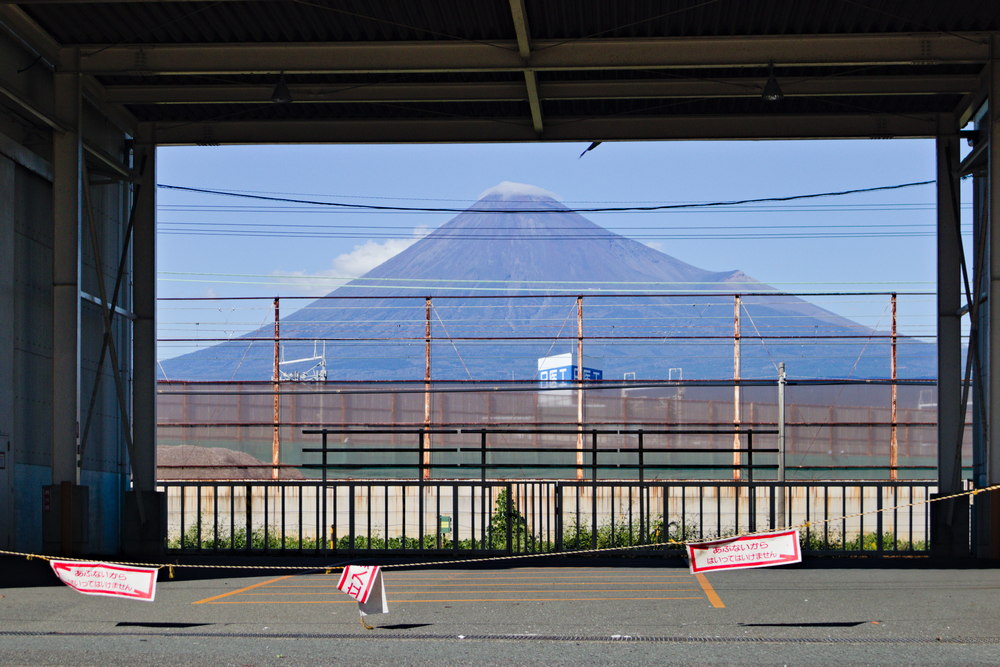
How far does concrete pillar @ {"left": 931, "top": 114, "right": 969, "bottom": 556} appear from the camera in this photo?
67.6 ft

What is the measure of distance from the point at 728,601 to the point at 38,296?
11735 millimetres

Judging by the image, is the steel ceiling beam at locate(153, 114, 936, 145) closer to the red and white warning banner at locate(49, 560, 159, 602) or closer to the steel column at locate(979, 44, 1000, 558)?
the steel column at locate(979, 44, 1000, 558)

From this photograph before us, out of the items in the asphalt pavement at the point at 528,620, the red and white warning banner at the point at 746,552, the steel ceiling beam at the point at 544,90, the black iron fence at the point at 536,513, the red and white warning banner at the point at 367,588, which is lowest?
the black iron fence at the point at 536,513

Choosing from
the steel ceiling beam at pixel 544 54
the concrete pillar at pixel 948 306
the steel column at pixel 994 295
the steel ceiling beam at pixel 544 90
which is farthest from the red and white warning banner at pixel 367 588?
the concrete pillar at pixel 948 306

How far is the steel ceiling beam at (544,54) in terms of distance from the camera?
17859 millimetres

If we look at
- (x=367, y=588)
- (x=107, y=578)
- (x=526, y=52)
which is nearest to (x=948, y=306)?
(x=526, y=52)

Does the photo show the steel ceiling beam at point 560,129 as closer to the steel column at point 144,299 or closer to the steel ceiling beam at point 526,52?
the steel column at point 144,299

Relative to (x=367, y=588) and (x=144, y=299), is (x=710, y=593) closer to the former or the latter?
(x=367, y=588)

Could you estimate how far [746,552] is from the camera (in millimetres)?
11195

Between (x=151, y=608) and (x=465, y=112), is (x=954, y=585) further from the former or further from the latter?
(x=465, y=112)

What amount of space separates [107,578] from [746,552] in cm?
596

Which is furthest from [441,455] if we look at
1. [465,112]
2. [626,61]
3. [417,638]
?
[417,638]

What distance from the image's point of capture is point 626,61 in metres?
18.0

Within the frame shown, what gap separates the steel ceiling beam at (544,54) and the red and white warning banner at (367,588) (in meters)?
9.56
